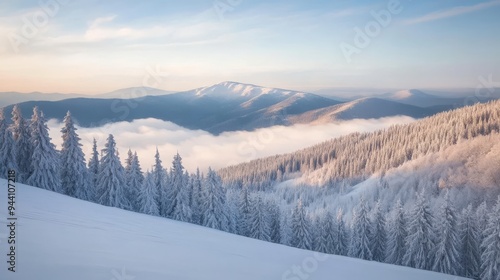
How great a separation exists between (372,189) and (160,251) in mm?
132388

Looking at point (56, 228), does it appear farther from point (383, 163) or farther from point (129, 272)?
point (383, 163)

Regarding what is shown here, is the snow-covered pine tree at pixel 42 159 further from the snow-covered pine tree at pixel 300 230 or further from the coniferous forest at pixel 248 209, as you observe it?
the snow-covered pine tree at pixel 300 230

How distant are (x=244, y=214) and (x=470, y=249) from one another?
3596 centimetres

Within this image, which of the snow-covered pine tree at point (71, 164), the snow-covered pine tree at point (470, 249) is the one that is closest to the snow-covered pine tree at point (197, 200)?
the snow-covered pine tree at point (71, 164)

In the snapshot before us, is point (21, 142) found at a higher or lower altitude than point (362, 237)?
higher

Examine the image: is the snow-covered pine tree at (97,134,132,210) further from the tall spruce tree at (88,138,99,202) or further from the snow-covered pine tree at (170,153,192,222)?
the snow-covered pine tree at (170,153,192,222)

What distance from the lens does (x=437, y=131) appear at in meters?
143

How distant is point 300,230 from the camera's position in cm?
5550

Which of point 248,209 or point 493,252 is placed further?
point 248,209

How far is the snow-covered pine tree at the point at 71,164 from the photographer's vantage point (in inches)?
1570

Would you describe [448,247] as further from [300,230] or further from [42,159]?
[42,159]

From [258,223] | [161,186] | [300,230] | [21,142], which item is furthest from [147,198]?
[300,230]

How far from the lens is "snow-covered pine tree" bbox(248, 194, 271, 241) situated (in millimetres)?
53281

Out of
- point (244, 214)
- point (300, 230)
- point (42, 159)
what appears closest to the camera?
point (42, 159)
